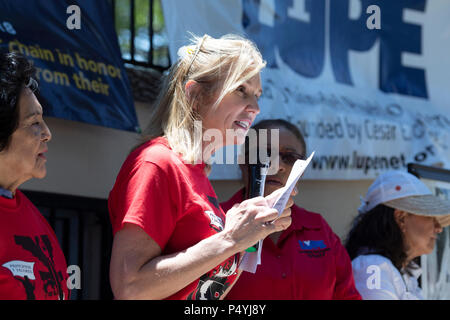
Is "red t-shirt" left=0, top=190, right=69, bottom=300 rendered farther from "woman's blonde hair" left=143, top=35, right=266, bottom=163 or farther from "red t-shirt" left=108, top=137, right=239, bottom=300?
"woman's blonde hair" left=143, top=35, right=266, bottom=163

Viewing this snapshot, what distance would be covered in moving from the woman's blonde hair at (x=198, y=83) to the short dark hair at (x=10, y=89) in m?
0.46

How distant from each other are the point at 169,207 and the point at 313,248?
1.34 meters

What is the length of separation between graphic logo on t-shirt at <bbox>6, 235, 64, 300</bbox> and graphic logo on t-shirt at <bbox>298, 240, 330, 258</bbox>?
136 centimetres

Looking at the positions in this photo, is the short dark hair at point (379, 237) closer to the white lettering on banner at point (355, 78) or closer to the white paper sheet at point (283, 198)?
the white lettering on banner at point (355, 78)

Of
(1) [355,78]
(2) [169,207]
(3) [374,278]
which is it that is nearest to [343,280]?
(3) [374,278]

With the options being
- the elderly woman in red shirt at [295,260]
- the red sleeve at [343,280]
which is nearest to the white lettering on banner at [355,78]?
the elderly woman in red shirt at [295,260]

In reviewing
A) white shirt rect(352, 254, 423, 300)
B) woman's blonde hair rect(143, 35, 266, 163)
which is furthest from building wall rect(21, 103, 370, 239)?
woman's blonde hair rect(143, 35, 266, 163)

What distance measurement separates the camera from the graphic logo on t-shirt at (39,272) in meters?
2.07

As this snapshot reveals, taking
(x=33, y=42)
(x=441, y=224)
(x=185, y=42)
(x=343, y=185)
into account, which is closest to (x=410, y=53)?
(x=343, y=185)

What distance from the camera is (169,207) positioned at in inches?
86.5

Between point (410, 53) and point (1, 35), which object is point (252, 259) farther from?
point (410, 53)

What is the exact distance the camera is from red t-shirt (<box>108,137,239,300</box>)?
215 centimetres

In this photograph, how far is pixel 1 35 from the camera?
10.8 feet
